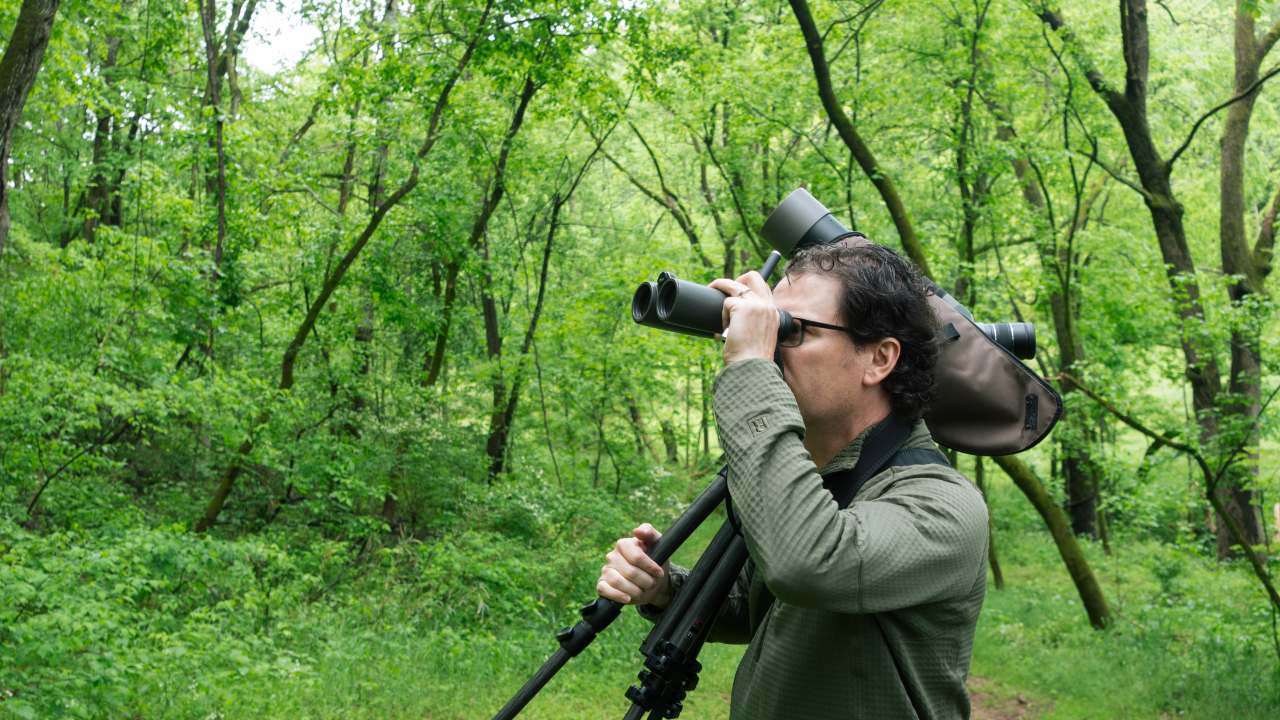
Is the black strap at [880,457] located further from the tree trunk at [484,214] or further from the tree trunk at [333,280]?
the tree trunk at [484,214]

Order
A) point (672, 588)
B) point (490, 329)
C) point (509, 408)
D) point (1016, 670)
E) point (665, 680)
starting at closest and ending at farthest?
point (665, 680) < point (672, 588) < point (1016, 670) < point (509, 408) < point (490, 329)

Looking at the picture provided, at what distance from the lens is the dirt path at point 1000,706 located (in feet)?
21.9

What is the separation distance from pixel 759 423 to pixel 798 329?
0.80 ft

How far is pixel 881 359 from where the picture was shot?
1528 mm

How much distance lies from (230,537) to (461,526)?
2.27m

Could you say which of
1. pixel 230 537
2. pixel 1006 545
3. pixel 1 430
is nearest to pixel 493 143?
pixel 230 537

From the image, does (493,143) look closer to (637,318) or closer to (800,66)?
(800,66)

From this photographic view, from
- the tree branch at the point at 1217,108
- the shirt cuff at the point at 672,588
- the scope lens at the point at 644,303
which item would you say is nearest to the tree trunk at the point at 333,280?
the tree branch at the point at 1217,108

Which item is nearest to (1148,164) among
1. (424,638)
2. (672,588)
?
(424,638)

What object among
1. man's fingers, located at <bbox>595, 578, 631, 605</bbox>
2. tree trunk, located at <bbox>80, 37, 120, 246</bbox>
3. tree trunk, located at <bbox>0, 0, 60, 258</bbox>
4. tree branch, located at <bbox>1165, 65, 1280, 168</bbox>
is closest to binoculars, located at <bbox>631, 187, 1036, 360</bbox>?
man's fingers, located at <bbox>595, 578, 631, 605</bbox>

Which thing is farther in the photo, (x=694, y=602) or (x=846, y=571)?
(x=694, y=602)

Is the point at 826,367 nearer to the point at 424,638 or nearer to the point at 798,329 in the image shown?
the point at 798,329

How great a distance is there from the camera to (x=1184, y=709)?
20.5 feet

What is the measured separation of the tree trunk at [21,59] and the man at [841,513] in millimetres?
3247
